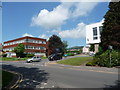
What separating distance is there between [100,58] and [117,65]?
257cm

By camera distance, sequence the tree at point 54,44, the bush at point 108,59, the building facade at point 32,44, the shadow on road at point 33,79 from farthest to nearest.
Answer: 1. the building facade at point 32,44
2. the tree at point 54,44
3. the bush at point 108,59
4. the shadow on road at point 33,79

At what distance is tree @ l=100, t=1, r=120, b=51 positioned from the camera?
2064cm

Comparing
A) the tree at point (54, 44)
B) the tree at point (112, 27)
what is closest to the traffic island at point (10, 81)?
the tree at point (112, 27)

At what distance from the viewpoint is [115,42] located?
66.9 feet

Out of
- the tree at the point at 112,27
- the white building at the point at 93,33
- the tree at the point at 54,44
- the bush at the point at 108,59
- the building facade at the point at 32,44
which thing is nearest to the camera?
the bush at the point at 108,59

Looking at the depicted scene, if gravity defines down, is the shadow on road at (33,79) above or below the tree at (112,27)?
below

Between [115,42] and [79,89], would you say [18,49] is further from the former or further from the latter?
[79,89]

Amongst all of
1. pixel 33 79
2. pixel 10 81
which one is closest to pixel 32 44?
pixel 33 79

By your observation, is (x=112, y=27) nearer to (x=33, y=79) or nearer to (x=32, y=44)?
(x=33, y=79)

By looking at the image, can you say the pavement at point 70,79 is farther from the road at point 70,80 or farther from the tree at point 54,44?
the tree at point 54,44

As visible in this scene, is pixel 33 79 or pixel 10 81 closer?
pixel 10 81

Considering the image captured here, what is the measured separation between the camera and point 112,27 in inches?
843

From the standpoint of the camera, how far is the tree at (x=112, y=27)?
67.7 feet

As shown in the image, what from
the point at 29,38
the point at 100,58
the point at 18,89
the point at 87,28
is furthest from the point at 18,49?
the point at 18,89
